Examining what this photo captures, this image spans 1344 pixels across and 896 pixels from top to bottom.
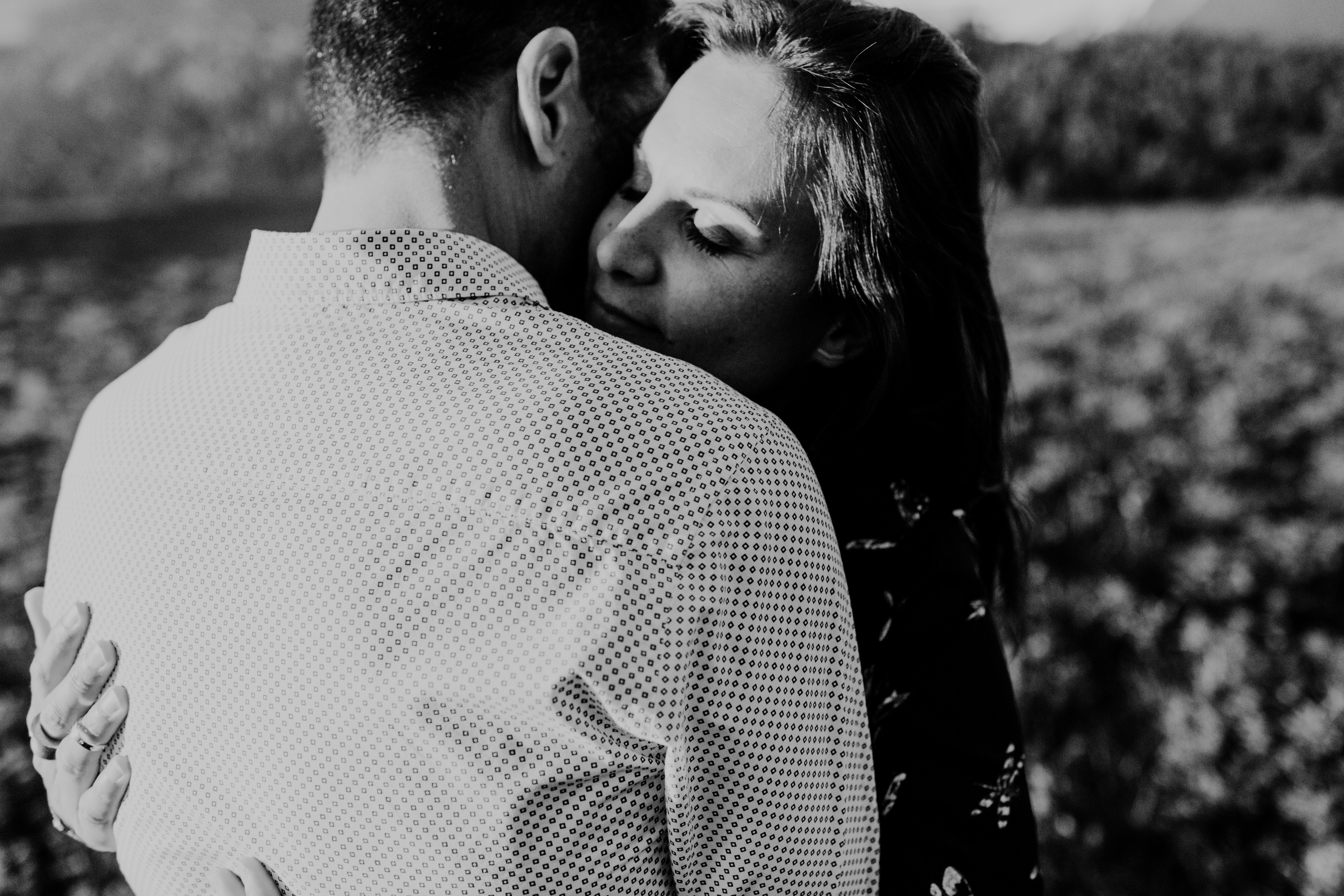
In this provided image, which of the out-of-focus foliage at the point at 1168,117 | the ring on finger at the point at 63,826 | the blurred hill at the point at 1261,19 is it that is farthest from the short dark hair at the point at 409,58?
the blurred hill at the point at 1261,19

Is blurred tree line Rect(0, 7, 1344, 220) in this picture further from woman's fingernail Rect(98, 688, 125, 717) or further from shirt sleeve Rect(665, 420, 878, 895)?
woman's fingernail Rect(98, 688, 125, 717)

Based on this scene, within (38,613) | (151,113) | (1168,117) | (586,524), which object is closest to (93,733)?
(38,613)

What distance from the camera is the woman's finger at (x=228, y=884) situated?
1.44 m

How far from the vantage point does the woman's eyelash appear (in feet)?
6.53

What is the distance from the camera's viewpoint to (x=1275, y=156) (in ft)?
41.1

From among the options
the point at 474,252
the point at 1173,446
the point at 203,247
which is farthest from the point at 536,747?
the point at 203,247

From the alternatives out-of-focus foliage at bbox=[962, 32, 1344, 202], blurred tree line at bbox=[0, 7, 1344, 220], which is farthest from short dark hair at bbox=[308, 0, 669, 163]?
out-of-focus foliage at bbox=[962, 32, 1344, 202]

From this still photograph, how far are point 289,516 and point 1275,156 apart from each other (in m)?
14.0

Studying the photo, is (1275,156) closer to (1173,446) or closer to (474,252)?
(1173,446)

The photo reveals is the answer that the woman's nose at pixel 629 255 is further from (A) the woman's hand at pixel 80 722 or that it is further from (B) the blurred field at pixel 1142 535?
(B) the blurred field at pixel 1142 535

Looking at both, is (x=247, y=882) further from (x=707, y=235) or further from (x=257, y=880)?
(x=707, y=235)

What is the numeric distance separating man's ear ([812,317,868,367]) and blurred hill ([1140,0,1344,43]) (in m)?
12.2

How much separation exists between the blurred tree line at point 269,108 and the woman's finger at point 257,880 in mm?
5873

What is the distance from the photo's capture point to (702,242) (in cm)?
200
